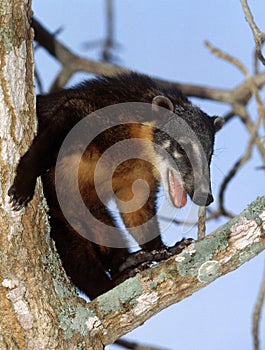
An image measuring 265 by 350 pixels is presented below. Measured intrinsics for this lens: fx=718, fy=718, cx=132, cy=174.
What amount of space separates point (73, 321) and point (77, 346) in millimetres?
119

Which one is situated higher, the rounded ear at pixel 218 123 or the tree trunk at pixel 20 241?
the rounded ear at pixel 218 123

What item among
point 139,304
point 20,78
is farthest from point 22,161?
point 139,304

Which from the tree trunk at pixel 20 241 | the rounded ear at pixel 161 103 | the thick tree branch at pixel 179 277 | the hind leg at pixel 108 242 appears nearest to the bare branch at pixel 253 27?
the rounded ear at pixel 161 103

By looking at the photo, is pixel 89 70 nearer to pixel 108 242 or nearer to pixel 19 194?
pixel 108 242

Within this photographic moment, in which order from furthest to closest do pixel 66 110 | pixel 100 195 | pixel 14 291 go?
pixel 100 195
pixel 66 110
pixel 14 291

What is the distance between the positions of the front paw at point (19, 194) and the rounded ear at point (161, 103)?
1.46 metres

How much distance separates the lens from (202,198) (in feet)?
14.6

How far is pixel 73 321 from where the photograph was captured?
3.45 m

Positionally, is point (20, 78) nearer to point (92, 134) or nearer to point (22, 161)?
point (22, 161)

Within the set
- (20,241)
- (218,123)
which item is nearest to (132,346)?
(218,123)

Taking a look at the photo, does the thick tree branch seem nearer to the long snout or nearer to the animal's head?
the long snout

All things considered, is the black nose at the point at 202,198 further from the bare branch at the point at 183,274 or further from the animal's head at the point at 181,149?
the bare branch at the point at 183,274

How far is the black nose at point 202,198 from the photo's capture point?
14.5 feet

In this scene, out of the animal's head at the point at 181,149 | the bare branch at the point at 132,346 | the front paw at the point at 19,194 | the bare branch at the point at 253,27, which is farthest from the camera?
the bare branch at the point at 132,346
